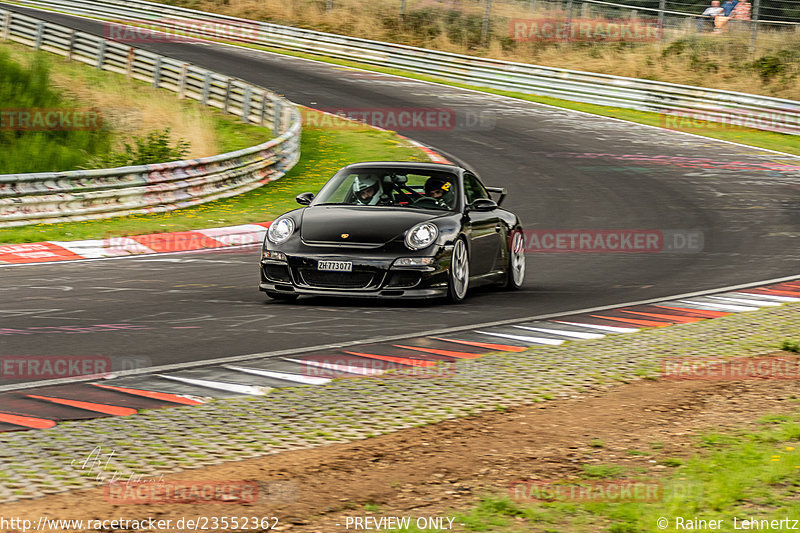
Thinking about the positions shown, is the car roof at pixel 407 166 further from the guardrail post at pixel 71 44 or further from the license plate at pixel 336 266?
the guardrail post at pixel 71 44

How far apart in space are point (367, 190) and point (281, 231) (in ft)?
3.78

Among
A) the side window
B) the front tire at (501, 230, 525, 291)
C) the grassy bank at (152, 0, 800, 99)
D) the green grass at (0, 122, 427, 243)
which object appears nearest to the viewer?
the side window

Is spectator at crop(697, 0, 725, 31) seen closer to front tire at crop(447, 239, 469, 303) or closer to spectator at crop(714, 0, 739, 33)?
Result: spectator at crop(714, 0, 739, 33)

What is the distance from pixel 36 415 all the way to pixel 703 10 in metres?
34.5

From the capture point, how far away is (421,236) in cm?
1048

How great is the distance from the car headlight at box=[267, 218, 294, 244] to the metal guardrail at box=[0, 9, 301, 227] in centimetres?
690

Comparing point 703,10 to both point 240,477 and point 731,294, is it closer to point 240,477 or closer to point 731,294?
point 731,294

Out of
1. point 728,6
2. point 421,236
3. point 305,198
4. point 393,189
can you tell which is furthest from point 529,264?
point 728,6

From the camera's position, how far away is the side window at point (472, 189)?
11.8 meters

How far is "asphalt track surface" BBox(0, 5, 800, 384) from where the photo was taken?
29.4 ft

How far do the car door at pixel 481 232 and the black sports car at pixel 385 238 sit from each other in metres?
0.01

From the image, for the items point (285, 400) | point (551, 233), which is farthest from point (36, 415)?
point (551, 233)

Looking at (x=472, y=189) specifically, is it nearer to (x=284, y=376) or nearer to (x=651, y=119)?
(x=284, y=376)

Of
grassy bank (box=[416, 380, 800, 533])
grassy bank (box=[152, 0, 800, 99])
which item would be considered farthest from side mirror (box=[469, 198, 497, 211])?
grassy bank (box=[152, 0, 800, 99])
